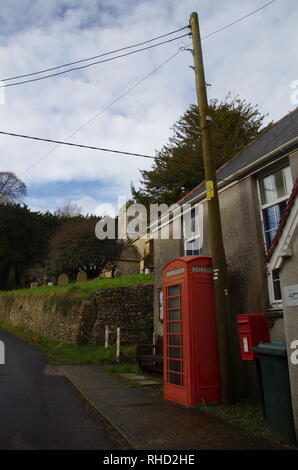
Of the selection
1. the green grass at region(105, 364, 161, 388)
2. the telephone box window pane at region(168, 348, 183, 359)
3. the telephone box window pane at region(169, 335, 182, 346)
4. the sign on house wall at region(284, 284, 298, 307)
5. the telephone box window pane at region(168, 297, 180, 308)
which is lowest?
the green grass at region(105, 364, 161, 388)

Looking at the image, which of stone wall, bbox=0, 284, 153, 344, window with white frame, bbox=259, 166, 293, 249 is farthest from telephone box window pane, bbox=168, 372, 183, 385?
stone wall, bbox=0, 284, 153, 344

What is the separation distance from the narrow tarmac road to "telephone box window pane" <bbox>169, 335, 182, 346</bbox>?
2162mm

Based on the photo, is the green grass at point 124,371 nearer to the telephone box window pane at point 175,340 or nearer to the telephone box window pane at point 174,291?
the telephone box window pane at point 175,340

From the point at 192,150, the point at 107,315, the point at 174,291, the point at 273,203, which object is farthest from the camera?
the point at 192,150

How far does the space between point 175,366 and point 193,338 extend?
0.95 metres

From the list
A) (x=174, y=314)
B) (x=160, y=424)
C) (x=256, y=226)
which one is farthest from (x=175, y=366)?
(x=256, y=226)

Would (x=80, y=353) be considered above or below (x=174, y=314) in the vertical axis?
below

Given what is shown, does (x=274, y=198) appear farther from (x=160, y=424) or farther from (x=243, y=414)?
(x=160, y=424)

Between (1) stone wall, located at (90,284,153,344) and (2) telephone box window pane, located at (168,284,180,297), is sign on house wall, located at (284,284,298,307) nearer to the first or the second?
(2) telephone box window pane, located at (168,284,180,297)

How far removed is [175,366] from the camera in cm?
823

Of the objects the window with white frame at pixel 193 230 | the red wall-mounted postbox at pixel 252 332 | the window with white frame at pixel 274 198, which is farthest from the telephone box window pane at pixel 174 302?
the window with white frame at pixel 193 230

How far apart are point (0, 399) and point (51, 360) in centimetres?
653

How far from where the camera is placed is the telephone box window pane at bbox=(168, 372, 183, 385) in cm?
797
